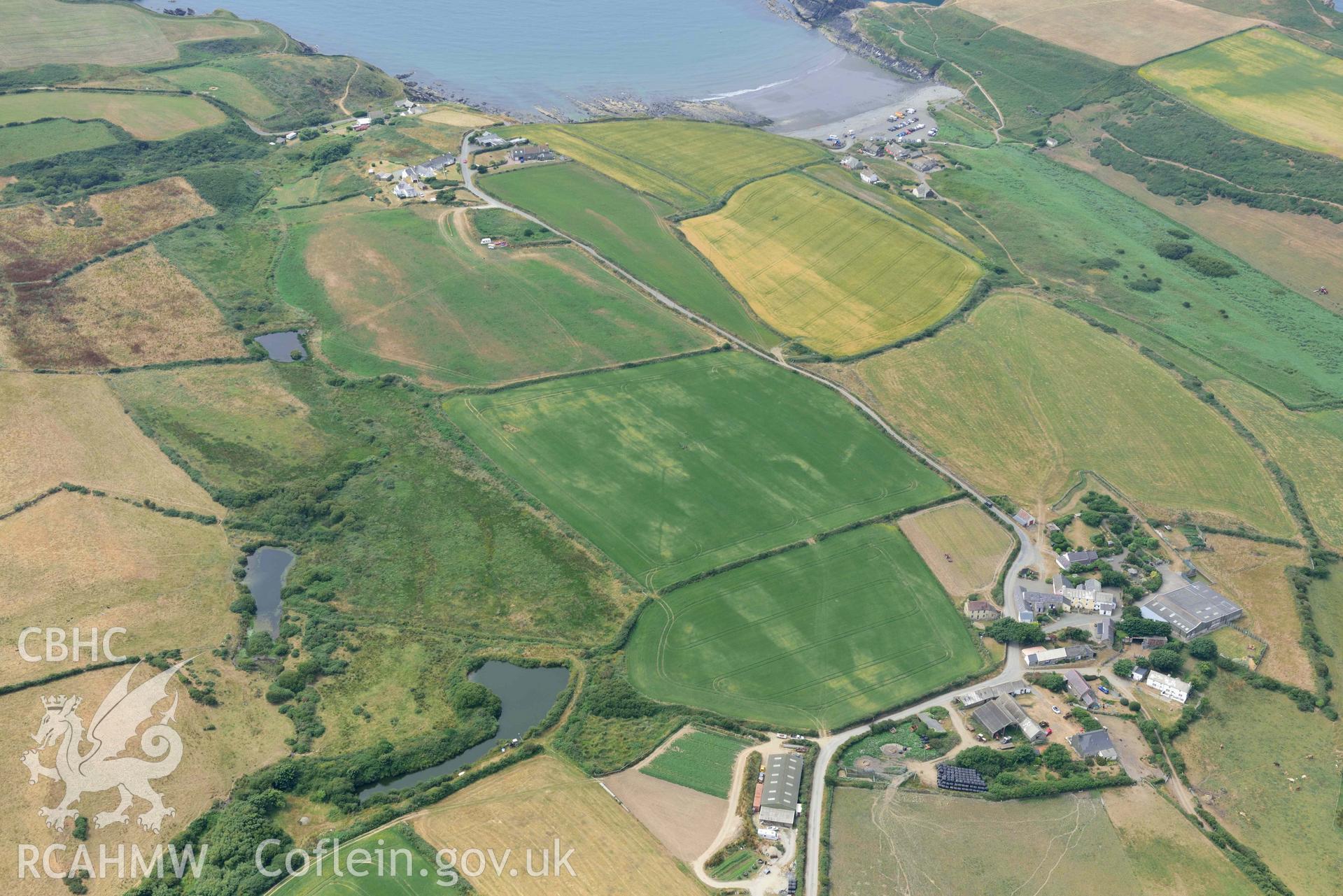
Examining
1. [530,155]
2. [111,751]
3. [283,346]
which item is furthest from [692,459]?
[530,155]

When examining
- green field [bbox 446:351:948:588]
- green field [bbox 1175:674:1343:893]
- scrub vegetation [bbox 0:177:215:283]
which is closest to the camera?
green field [bbox 1175:674:1343:893]

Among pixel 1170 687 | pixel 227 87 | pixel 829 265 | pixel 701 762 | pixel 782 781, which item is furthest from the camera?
pixel 227 87

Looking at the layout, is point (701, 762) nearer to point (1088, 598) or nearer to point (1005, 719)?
A: point (1005, 719)

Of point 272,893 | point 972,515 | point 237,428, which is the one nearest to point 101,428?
point 237,428

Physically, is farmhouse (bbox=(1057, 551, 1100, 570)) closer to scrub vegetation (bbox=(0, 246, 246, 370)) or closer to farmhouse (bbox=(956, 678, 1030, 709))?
farmhouse (bbox=(956, 678, 1030, 709))

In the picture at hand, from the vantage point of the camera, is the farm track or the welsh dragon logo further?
the farm track

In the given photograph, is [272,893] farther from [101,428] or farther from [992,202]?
[992,202]

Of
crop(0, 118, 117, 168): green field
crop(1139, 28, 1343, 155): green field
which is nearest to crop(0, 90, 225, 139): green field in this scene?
crop(0, 118, 117, 168): green field
